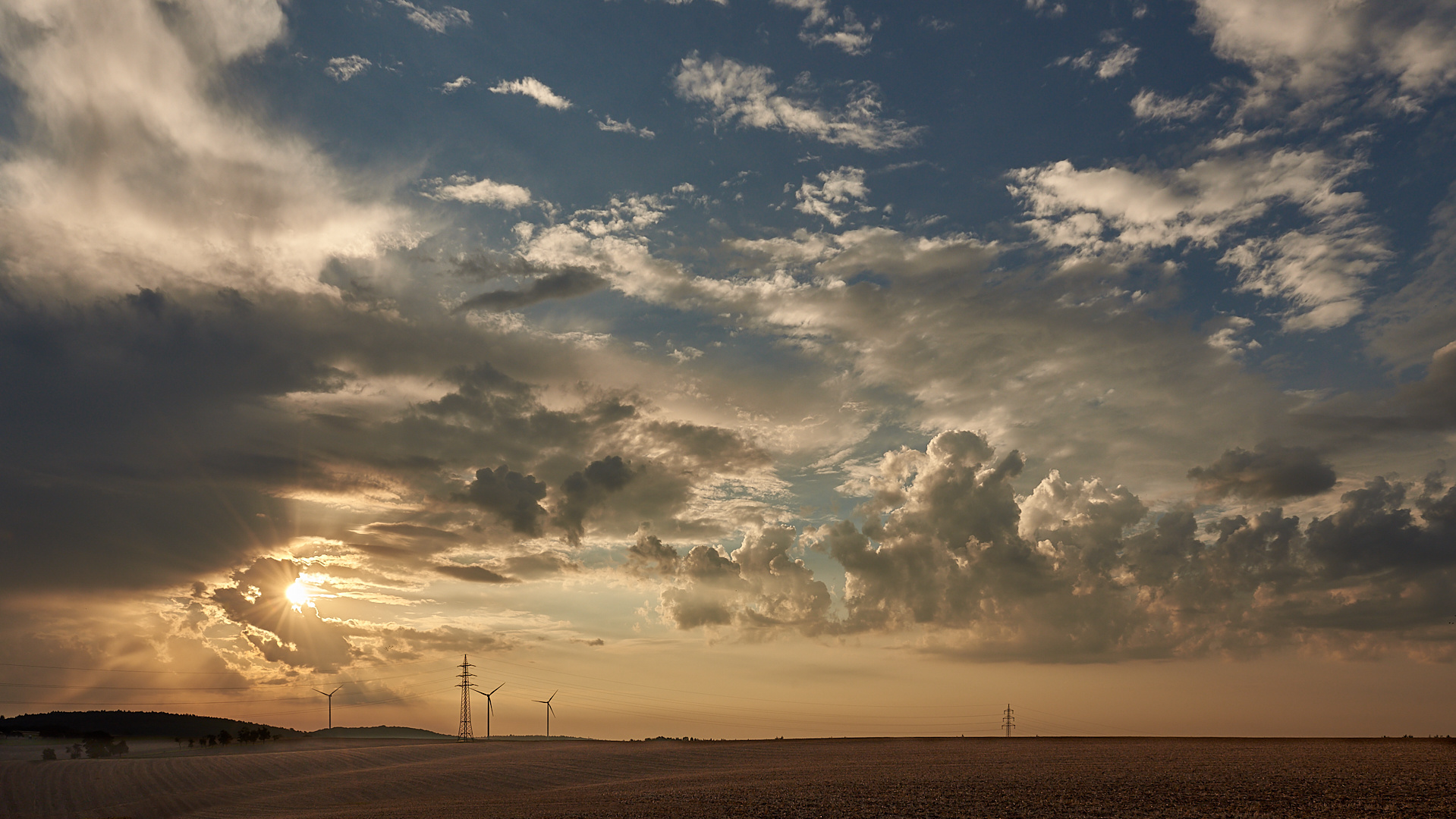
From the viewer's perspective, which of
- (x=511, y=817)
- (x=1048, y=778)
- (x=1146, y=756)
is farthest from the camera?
(x=1146, y=756)

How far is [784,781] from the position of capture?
71.3 metres

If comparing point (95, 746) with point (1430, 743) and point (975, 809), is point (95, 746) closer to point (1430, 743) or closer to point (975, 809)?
point (975, 809)

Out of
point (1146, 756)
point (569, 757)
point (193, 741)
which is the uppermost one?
point (1146, 756)

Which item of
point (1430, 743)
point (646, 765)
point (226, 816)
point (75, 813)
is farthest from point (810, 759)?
point (75, 813)

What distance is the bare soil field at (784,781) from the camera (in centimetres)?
5514

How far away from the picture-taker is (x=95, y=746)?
189375mm

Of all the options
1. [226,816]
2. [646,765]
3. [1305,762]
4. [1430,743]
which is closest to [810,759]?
[646,765]

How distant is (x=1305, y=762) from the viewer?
7512 cm

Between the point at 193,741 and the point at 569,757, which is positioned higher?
the point at 569,757

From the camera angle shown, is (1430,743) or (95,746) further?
(95,746)

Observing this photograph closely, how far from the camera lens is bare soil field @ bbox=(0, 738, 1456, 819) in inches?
2171

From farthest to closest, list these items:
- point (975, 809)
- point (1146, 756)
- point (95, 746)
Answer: point (95, 746)
point (1146, 756)
point (975, 809)

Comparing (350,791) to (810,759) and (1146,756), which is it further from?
(1146,756)

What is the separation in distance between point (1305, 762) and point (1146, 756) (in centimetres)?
1375
